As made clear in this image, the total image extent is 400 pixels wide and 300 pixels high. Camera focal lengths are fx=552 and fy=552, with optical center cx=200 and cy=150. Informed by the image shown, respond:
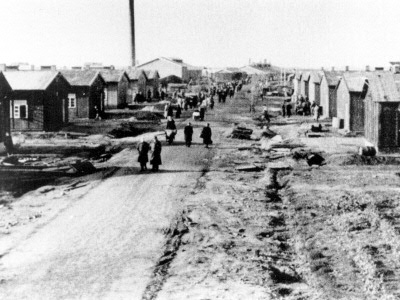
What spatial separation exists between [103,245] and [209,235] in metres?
2.78

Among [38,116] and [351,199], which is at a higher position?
[38,116]

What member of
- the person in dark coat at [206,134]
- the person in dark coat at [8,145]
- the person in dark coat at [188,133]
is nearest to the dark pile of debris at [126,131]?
the person in dark coat at [188,133]

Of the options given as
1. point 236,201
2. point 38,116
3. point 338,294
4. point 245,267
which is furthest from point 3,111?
point 338,294

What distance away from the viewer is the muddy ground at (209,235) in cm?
1094

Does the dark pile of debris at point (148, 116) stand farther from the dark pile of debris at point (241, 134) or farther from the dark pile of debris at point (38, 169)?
the dark pile of debris at point (38, 169)

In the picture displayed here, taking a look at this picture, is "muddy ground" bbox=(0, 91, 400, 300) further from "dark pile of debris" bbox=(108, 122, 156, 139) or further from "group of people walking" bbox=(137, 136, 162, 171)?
"dark pile of debris" bbox=(108, 122, 156, 139)

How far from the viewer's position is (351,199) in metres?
18.2

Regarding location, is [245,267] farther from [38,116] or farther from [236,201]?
[38,116]

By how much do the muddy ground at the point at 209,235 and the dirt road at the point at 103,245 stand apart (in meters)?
0.03

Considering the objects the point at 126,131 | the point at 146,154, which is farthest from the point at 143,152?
the point at 126,131

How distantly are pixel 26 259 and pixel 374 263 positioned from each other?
25.5 feet

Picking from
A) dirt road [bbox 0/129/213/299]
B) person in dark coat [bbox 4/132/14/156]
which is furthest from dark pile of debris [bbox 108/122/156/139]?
dirt road [bbox 0/129/213/299]

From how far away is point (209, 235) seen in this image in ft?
47.2

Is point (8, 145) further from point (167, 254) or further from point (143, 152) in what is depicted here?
point (167, 254)
